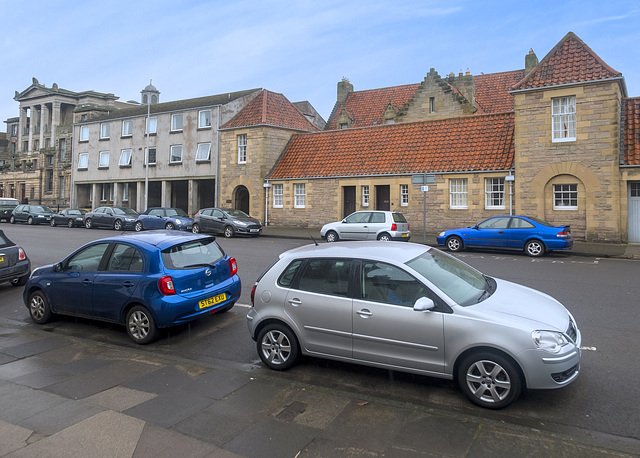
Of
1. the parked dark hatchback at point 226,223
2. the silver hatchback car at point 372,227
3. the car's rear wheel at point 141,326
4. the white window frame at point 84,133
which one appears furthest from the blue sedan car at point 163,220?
the car's rear wheel at point 141,326

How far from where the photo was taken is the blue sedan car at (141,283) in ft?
21.6

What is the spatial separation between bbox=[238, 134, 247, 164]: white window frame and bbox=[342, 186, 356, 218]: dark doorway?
8.19 meters

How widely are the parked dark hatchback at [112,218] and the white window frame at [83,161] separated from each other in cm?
1280

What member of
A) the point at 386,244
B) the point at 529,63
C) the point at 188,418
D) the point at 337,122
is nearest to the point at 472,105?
the point at 529,63

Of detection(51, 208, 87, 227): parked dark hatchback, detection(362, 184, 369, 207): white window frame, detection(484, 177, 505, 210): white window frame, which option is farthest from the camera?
detection(51, 208, 87, 227): parked dark hatchback

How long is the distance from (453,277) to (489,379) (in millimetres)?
1231

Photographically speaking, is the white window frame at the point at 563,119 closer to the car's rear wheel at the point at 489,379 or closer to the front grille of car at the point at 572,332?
the front grille of car at the point at 572,332

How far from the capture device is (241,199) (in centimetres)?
3284

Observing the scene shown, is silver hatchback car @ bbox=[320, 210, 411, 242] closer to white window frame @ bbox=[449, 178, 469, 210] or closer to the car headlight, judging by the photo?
white window frame @ bbox=[449, 178, 469, 210]

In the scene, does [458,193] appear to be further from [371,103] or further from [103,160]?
[103,160]

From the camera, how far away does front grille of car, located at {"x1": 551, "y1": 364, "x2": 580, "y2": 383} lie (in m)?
4.30

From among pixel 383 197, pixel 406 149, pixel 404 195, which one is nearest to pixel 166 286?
pixel 404 195

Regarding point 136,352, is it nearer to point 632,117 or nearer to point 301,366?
point 301,366

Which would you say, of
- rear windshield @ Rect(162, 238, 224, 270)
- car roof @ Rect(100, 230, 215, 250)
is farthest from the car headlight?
car roof @ Rect(100, 230, 215, 250)
